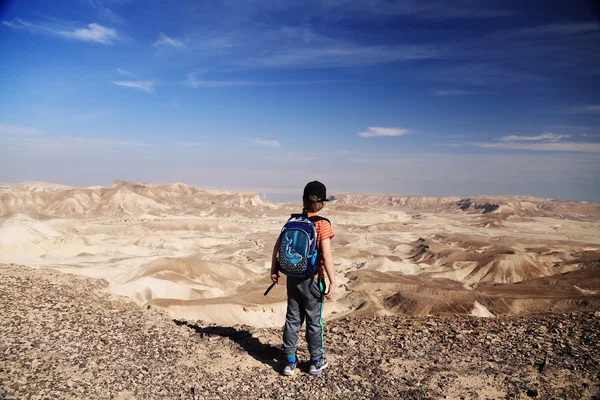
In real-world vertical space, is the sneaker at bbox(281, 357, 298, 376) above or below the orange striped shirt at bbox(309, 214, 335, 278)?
below

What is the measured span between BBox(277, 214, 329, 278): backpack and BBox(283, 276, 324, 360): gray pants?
0.18m

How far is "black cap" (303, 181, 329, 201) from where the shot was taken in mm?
4737

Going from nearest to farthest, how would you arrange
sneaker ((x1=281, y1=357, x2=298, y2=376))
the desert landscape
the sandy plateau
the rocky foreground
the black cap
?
the rocky foreground < the desert landscape < sneaker ((x1=281, y1=357, x2=298, y2=376)) < the black cap < the sandy plateau

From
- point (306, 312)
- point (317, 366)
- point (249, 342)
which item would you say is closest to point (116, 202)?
point (249, 342)

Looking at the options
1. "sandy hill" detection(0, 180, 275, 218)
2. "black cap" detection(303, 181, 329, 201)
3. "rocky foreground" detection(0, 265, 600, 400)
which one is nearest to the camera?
"rocky foreground" detection(0, 265, 600, 400)

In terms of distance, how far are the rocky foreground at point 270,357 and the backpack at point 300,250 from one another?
4.42 feet

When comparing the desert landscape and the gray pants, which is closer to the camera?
the desert landscape

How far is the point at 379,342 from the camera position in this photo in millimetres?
5773

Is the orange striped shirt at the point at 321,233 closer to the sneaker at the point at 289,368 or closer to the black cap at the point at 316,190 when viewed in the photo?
the black cap at the point at 316,190

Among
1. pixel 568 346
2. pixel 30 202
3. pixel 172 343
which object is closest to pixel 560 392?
pixel 568 346

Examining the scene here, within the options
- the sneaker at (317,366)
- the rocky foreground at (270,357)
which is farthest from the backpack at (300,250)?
the rocky foreground at (270,357)

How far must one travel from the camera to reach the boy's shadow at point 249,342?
16.9 ft

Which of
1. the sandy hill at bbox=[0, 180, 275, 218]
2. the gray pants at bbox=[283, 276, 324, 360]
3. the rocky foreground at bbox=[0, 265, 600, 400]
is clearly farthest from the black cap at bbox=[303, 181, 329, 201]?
the sandy hill at bbox=[0, 180, 275, 218]

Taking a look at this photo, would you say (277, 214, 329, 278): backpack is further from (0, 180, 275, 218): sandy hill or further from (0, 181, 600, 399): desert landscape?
(0, 180, 275, 218): sandy hill
